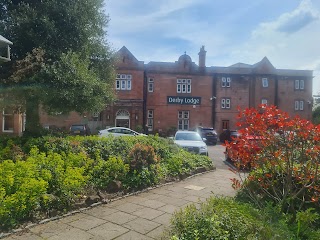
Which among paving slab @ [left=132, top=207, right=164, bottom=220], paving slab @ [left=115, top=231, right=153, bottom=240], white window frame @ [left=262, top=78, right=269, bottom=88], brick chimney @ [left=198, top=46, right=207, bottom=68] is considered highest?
brick chimney @ [left=198, top=46, right=207, bottom=68]

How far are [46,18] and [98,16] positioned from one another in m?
2.62

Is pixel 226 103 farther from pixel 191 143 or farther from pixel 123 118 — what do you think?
pixel 191 143

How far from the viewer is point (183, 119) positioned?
2970cm

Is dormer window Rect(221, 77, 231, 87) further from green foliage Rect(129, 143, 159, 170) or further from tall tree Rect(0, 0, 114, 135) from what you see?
green foliage Rect(129, 143, 159, 170)

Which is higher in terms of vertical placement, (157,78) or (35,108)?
(157,78)

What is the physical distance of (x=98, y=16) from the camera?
11.4 m

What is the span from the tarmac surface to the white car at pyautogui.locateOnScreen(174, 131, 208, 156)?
5.28 m

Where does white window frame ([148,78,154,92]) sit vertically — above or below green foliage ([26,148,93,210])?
above

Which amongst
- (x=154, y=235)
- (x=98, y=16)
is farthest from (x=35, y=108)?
(x=154, y=235)

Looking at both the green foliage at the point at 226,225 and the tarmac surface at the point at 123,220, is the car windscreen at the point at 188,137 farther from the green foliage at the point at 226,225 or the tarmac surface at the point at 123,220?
the green foliage at the point at 226,225


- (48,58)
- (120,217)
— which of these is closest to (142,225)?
(120,217)

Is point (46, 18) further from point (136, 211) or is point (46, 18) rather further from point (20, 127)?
point (20, 127)

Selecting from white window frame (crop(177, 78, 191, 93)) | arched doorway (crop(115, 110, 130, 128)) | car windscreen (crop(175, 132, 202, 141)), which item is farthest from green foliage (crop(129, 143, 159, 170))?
white window frame (crop(177, 78, 191, 93))

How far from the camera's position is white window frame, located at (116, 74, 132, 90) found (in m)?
28.2
